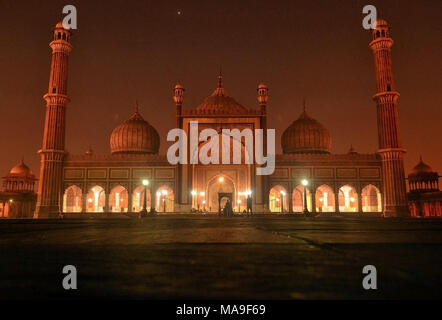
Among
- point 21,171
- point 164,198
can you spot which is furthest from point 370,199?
point 21,171

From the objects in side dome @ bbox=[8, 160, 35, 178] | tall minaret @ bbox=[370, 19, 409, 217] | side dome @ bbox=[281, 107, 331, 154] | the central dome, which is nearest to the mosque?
tall minaret @ bbox=[370, 19, 409, 217]

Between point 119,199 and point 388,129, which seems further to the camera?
point 119,199

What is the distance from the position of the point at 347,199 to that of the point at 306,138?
685 centimetres

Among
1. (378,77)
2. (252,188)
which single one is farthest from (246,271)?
(378,77)

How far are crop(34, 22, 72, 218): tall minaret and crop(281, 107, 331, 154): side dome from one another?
20.0 metres

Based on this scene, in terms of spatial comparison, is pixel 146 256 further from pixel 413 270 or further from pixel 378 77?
pixel 378 77

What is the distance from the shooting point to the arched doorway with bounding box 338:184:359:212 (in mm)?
31328

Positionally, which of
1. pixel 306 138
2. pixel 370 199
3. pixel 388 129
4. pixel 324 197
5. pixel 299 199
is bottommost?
pixel 370 199

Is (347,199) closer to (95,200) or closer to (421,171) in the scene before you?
(421,171)

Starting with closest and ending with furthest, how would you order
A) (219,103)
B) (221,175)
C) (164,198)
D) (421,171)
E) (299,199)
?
(221,175)
(164,198)
(299,199)
(219,103)
(421,171)

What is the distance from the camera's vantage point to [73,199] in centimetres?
3166

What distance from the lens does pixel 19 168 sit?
40.2 m

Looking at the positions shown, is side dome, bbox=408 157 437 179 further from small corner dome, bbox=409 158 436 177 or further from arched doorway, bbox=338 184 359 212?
arched doorway, bbox=338 184 359 212

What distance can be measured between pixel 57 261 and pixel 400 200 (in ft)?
93.5
